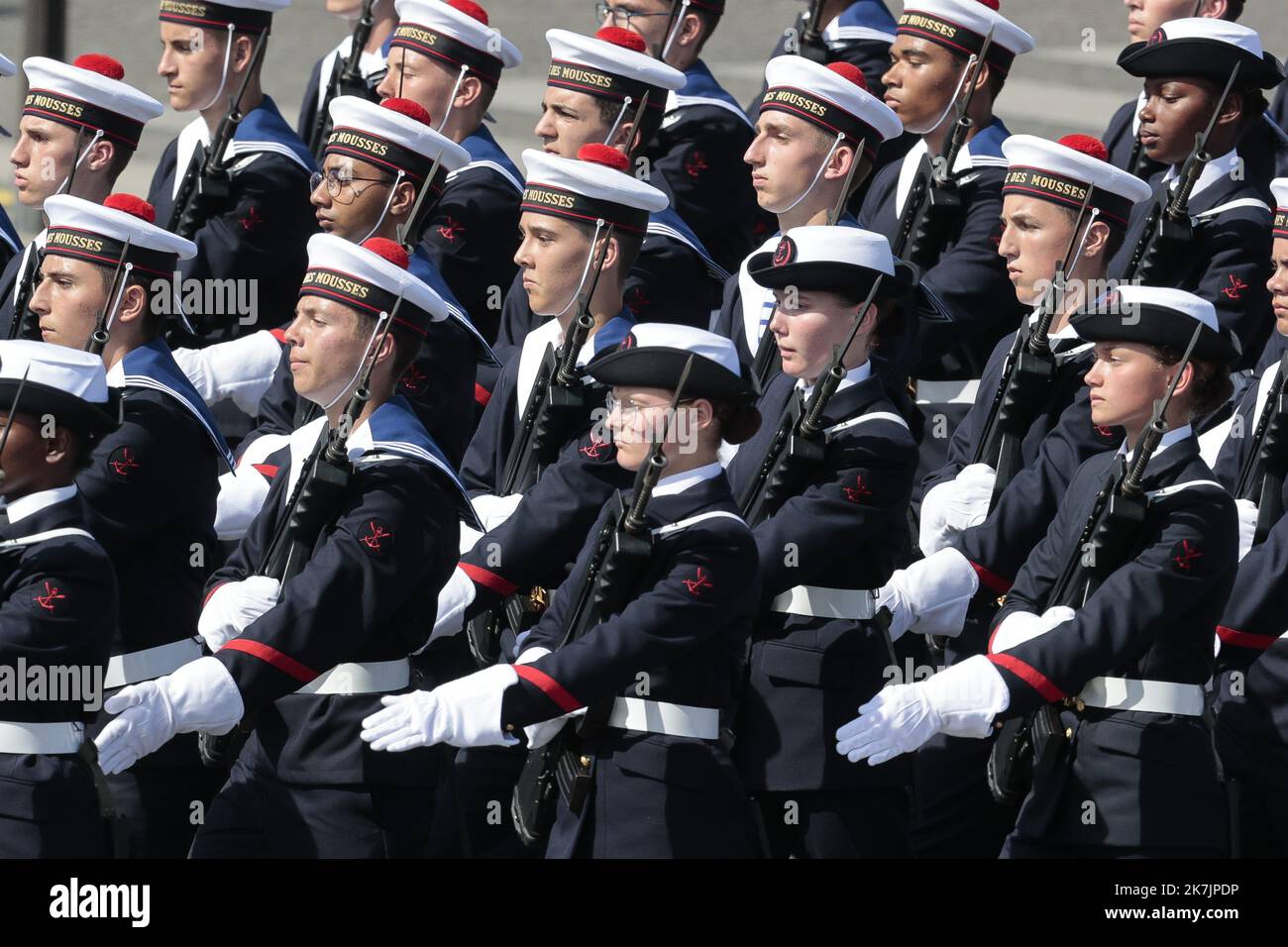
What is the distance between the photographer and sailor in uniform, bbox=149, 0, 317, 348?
10.5 metres

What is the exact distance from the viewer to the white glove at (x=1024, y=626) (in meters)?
7.71

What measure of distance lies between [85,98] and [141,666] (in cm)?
277

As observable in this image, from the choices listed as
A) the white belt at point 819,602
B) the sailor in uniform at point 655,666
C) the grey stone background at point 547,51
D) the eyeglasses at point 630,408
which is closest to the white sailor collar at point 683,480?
the sailor in uniform at point 655,666

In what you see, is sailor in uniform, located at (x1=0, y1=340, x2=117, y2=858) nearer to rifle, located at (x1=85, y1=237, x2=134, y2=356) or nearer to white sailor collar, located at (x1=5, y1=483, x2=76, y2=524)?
white sailor collar, located at (x1=5, y1=483, x2=76, y2=524)

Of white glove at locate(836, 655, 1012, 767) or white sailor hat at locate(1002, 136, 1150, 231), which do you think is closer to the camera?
white glove at locate(836, 655, 1012, 767)

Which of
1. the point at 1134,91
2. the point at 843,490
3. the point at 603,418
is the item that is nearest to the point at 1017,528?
the point at 843,490

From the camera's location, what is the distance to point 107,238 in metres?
8.96

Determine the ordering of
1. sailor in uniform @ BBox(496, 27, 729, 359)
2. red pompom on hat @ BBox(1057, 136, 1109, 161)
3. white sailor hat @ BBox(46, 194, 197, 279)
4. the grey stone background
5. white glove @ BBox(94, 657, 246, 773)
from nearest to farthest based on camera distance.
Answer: white glove @ BBox(94, 657, 246, 773) < white sailor hat @ BBox(46, 194, 197, 279) < red pompom on hat @ BBox(1057, 136, 1109, 161) < sailor in uniform @ BBox(496, 27, 729, 359) < the grey stone background

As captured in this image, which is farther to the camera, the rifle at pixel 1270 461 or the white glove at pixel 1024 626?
the rifle at pixel 1270 461

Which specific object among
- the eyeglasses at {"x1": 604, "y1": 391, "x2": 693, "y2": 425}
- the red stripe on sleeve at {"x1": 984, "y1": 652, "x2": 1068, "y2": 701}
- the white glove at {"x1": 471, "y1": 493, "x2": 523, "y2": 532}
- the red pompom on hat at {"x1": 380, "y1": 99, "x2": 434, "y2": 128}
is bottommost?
the white glove at {"x1": 471, "y1": 493, "x2": 523, "y2": 532}

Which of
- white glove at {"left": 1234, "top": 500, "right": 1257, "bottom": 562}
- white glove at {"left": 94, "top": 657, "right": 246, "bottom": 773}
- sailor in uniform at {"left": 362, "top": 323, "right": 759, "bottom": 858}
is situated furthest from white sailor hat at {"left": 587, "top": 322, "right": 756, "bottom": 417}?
white glove at {"left": 1234, "top": 500, "right": 1257, "bottom": 562}

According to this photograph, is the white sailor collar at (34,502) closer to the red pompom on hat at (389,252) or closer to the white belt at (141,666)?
the white belt at (141,666)

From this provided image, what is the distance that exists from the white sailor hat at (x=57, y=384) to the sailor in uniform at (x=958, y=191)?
2.72m

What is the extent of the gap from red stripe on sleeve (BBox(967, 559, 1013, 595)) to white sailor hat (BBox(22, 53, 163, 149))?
3.58m
